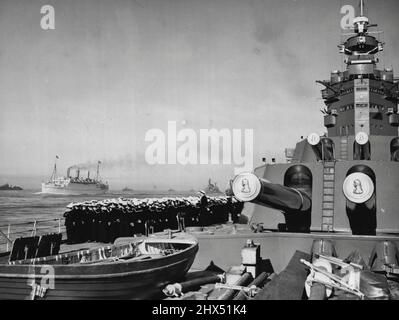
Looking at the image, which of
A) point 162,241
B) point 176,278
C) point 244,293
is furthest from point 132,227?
point 244,293

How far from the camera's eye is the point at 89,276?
17.1 feet

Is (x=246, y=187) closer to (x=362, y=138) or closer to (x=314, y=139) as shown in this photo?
(x=314, y=139)

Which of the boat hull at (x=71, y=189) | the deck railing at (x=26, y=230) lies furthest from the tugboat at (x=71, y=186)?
the deck railing at (x=26, y=230)

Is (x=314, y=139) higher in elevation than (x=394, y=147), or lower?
higher

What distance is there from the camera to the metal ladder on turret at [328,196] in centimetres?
870

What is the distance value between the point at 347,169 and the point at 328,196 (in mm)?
833

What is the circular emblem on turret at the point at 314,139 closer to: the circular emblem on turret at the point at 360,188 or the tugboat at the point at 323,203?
the tugboat at the point at 323,203

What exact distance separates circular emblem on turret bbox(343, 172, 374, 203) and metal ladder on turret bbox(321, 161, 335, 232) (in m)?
1.83

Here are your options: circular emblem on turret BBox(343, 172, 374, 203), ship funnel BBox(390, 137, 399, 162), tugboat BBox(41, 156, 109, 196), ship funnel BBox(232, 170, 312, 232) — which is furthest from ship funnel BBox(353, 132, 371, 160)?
tugboat BBox(41, 156, 109, 196)

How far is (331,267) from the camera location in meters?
6.19

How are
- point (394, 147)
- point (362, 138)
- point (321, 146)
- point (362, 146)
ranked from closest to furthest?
point (362, 138) → point (362, 146) → point (321, 146) → point (394, 147)

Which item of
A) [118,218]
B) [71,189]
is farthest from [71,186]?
[118,218]

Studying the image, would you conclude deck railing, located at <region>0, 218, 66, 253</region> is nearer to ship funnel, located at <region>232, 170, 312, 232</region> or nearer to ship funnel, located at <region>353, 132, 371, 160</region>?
ship funnel, located at <region>232, 170, 312, 232</region>
